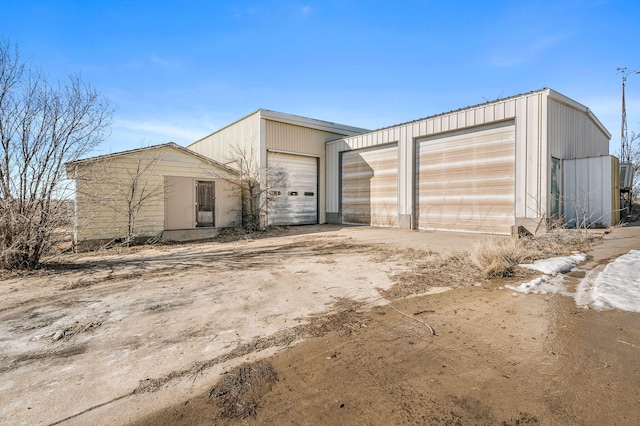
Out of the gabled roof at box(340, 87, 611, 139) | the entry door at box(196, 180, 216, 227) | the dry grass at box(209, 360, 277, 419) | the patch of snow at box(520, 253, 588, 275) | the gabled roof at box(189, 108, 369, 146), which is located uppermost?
the gabled roof at box(189, 108, 369, 146)

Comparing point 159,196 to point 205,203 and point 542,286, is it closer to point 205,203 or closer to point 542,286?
point 205,203

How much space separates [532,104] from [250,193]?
10.4 m

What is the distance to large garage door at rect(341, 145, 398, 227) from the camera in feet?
45.2

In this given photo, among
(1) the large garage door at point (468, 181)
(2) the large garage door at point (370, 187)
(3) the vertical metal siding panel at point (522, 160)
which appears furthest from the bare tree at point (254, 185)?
(3) the vertical metal siding panel at point (522, 160)

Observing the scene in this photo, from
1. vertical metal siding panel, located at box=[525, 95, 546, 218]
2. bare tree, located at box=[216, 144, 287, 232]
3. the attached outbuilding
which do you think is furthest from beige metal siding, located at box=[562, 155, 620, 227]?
the attached outbuilding

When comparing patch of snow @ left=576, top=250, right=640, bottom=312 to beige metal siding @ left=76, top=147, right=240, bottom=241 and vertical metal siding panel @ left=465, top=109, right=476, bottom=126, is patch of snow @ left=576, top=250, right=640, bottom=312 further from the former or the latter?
beige metal siding @ left=76, top=147, right=240, bottom=241

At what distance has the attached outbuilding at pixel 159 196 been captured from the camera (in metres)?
9.09

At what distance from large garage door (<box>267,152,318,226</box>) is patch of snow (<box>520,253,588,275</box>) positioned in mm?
10415

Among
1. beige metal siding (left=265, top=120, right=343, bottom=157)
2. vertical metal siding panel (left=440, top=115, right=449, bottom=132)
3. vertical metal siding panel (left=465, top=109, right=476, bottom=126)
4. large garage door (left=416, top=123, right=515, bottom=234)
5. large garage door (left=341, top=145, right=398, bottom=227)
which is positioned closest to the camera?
large garage door (left=416, top=123, right=515, bottom=234)

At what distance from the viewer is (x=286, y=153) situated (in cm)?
1501

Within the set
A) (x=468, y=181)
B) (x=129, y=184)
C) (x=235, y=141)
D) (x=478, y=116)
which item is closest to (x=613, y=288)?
(x=468, y=181)

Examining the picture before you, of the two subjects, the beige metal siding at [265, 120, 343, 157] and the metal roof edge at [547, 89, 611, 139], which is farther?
the beige metal siding at [265, 120, 343, 157]

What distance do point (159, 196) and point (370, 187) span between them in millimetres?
8799

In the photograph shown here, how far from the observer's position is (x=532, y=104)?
959 cm
